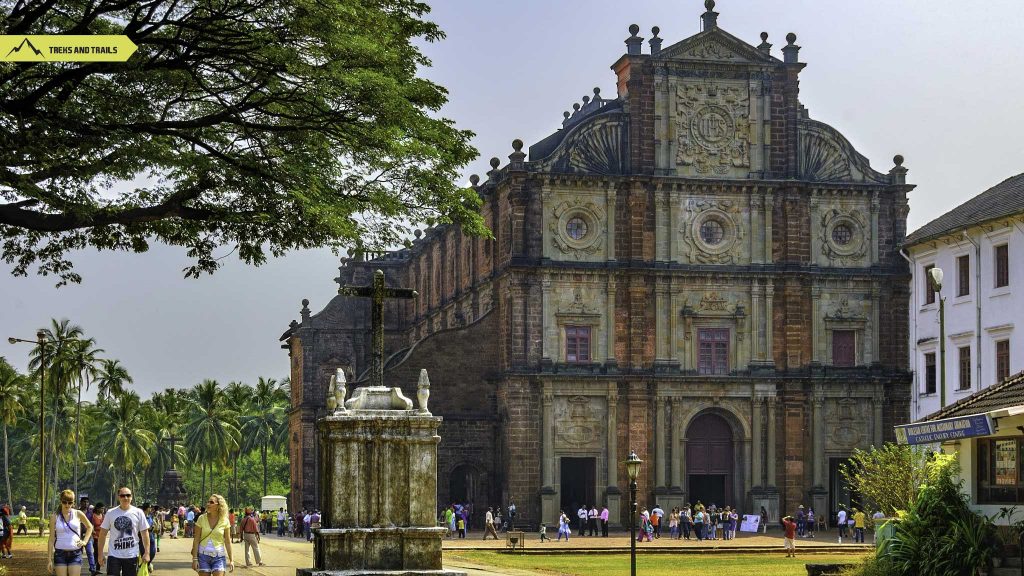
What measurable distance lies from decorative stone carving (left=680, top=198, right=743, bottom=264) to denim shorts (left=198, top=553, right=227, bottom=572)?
144ft

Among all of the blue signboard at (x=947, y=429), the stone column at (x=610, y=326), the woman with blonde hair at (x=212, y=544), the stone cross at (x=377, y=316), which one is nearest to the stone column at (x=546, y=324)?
the stone column at (x=610, y=326)

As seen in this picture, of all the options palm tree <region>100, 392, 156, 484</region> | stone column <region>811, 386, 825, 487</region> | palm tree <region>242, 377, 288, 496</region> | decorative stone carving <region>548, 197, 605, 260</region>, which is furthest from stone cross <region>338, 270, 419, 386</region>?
palm tree <region>242, 377, 288, 496</region>

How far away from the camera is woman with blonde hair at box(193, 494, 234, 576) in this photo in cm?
2030

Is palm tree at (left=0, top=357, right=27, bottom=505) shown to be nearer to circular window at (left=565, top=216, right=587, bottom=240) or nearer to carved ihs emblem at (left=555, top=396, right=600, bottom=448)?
carved ihs emblem at (left=555, top=396, right=600, bottom=448)

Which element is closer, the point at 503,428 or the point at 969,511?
the point at 969,511

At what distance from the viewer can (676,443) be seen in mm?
62062

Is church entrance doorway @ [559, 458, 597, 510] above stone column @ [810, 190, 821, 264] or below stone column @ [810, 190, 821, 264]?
below

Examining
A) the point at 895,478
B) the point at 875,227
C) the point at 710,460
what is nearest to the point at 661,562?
the point at 895,478

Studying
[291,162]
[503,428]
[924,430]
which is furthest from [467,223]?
[503,428]

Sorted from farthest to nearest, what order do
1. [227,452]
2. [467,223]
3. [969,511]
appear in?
[227,452]
[467,223]
[969,511]

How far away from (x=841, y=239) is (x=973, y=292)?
11898 mm

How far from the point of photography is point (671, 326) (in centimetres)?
6253

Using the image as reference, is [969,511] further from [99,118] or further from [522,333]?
[522,333]

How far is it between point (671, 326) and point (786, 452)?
6816mm
